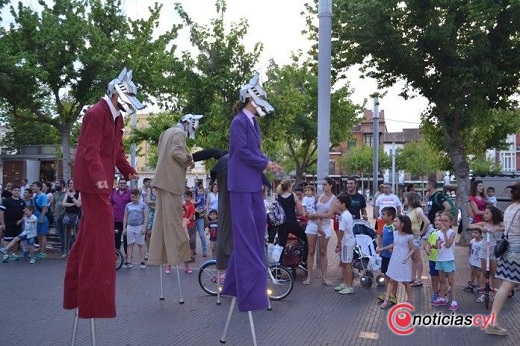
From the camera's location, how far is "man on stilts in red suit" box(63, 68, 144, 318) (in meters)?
4.36

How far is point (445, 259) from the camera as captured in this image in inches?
302

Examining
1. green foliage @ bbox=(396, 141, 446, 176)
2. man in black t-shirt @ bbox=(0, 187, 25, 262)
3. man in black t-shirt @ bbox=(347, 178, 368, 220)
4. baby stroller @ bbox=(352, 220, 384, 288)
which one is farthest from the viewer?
green foliage @ bbox=(396, 141, 446, 176)

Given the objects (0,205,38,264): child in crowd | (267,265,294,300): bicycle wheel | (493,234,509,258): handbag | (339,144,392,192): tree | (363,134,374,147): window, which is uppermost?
(363,134,374,147): window

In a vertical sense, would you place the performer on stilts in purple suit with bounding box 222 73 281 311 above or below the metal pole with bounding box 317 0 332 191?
below

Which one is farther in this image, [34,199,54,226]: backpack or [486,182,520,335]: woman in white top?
[34,199,54,226]: backpack

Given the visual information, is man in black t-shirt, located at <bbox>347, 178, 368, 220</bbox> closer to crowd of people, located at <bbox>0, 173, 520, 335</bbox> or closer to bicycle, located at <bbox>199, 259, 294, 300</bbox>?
crowd of people, located at <bbox>0, 173, 520, 335</bbox>

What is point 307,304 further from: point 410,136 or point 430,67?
point 410,136

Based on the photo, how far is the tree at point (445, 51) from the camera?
13.8m

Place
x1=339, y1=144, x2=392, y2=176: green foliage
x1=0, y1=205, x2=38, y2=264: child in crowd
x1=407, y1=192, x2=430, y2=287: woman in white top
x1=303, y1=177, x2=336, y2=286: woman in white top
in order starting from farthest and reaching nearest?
x1=339, y1=144, x2=392, y2=176: green foliage → x1=0, y1=205, x2=38, y2=264: child in crowd → x1=303, y1=177, x2=336, y2=286: woman in white top → x1=407, y1=192, x2=430, y2=287: woman in white top

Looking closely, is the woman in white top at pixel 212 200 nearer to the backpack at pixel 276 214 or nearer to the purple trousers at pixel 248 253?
the backpack at pixel 276 214

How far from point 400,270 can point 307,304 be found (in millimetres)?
1463

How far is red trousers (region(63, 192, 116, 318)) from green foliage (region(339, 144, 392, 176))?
61.3 m

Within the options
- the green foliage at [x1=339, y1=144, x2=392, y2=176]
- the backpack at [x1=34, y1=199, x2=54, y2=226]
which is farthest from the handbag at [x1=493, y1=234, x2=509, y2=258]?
the green foliage at [x1=339, y1=144, x2=392, y2=176]

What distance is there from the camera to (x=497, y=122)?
26469 mm
